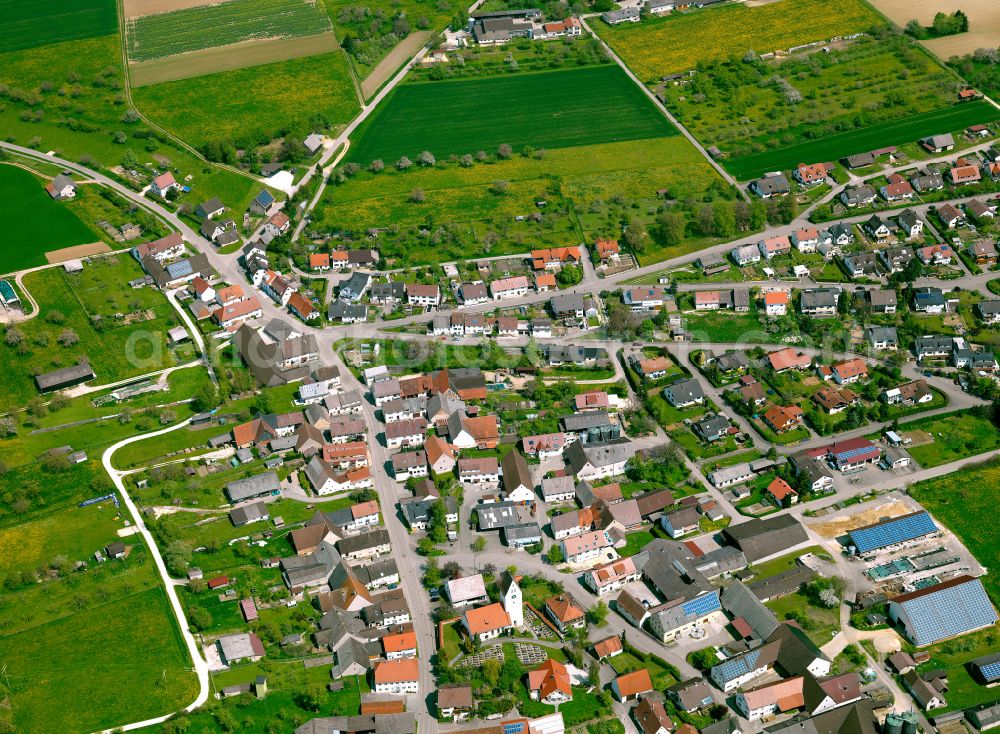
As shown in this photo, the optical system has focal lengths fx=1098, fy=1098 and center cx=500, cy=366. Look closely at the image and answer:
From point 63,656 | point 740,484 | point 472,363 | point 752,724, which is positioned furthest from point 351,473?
point 752,724

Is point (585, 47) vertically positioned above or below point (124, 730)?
above

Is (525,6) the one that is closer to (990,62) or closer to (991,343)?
(990,62)

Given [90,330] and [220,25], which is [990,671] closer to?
[90,330]

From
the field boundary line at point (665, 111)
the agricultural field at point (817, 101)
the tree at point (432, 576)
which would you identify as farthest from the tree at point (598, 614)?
the agricultural field at point (817, 101)

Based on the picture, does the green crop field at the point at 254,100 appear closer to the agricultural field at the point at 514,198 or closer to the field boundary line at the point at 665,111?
the agricultural field at the point at 514,198

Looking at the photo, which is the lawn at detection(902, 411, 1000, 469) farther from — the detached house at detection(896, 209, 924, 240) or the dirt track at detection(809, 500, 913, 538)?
the detached house at detection(896, 209, 924, 240)
